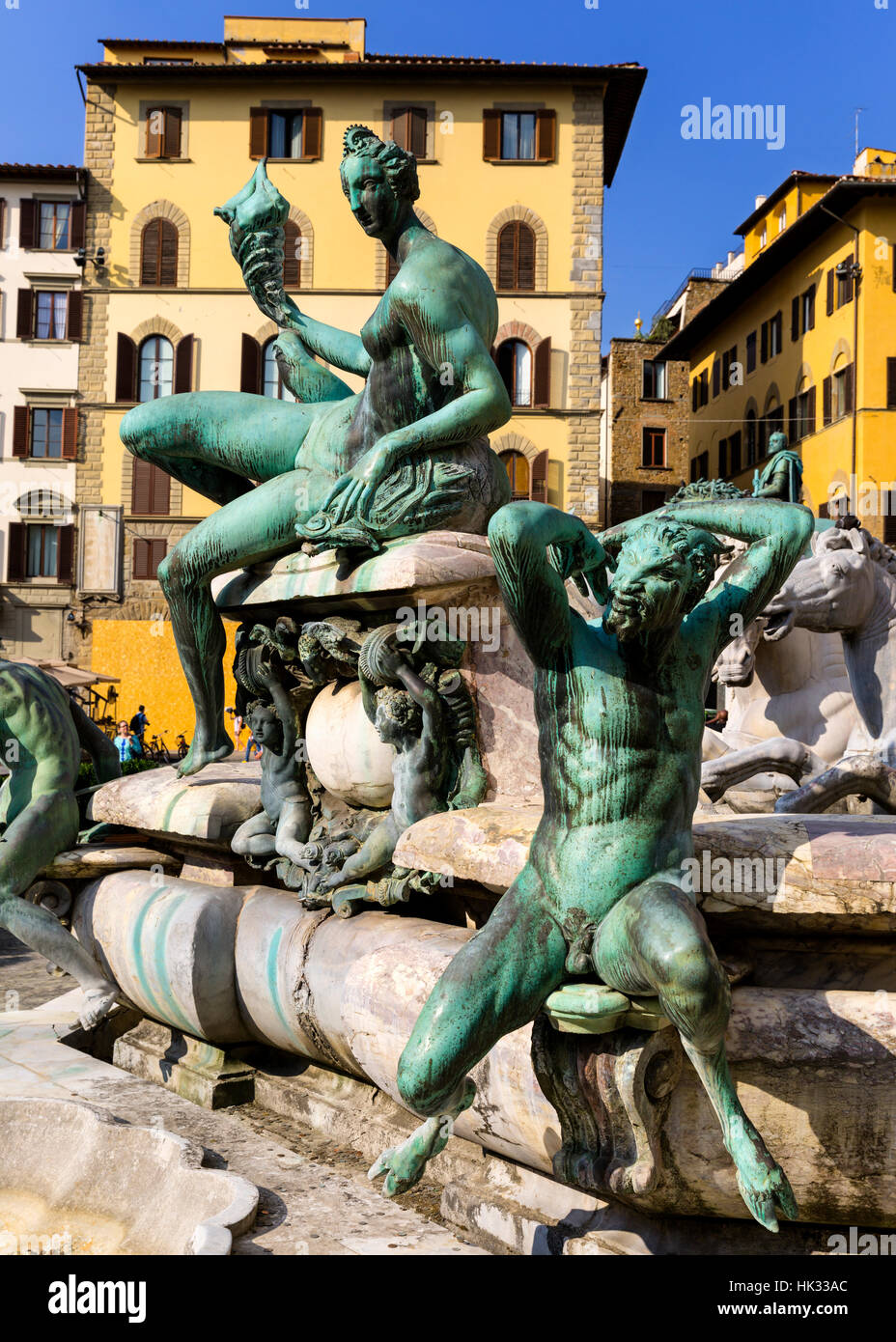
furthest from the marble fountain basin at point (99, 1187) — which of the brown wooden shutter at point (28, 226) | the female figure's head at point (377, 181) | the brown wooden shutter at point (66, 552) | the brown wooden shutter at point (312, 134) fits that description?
the brown wooden shutter at point (28, 226)

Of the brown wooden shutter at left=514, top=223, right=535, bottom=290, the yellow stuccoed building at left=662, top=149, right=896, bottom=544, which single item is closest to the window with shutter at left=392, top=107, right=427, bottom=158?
the brown wooden shutter at left=514, top=223, right=535, bottom=290

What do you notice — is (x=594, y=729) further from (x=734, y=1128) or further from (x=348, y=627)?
(x=348, y=627)

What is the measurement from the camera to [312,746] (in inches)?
142

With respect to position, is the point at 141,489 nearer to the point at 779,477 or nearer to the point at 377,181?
the point at 779,477

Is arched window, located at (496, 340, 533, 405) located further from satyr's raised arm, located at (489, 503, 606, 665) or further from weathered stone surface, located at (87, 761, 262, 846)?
satyr's raised arm, located at (489, 503, 606, 665)

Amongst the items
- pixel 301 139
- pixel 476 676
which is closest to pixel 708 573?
pixel 476 676

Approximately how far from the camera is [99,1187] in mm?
2893

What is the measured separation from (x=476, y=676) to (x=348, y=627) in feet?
1.24

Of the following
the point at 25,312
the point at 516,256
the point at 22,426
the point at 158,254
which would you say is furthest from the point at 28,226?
the point at 516,256

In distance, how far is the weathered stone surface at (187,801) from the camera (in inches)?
151

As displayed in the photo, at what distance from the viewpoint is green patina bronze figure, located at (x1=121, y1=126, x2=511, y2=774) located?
331 centimetres

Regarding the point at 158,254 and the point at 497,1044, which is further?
the point at 158,254

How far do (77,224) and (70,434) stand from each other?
484cm

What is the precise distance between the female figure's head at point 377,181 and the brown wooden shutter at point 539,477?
82.2ft
